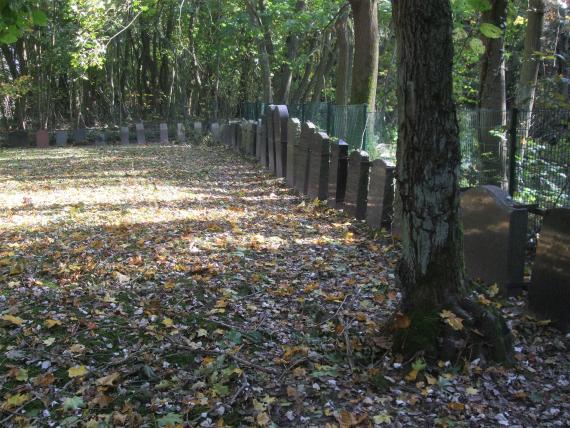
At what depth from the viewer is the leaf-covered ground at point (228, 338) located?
3938mm

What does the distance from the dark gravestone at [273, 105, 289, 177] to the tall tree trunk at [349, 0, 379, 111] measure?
167 cm

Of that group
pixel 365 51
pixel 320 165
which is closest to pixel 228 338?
pixel 320 165

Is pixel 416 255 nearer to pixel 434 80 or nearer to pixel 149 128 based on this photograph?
pixel 434 80

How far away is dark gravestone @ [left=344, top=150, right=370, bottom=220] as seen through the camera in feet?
30.0

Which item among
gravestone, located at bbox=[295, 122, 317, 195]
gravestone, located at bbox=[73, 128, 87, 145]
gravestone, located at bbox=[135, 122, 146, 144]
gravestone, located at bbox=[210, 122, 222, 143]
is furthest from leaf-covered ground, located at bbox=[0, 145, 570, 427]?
gravestone, located at bbox=[73, 128, 87, 145]

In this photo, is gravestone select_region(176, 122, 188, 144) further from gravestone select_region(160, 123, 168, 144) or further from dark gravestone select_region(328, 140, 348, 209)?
dark gravestone select_region(328, 140, 348, 209)

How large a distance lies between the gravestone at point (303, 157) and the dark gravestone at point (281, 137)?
1.51 m

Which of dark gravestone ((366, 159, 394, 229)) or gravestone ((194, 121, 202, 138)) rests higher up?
gravestone ((194, 121, 202, 138))

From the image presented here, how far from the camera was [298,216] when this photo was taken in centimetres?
996

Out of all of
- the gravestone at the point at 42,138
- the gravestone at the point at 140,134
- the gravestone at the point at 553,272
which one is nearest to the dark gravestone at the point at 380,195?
the gravestone at the point at 553,272

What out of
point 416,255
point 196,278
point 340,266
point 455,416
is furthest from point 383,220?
point 455,416

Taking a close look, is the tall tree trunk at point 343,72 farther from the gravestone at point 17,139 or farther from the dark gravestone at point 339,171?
the gravestone at point 17,139

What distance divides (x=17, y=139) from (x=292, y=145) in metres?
21.1

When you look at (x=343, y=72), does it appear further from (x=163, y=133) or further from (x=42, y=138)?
(x=42, y=138)
